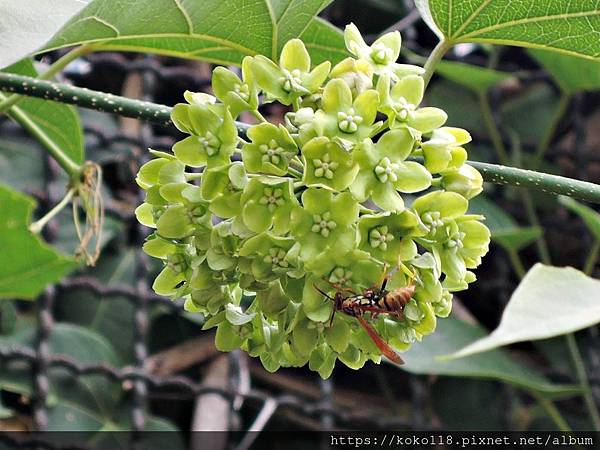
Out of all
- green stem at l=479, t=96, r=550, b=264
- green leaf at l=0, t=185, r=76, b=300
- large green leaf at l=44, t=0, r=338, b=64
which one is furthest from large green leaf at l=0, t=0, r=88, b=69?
A: green stem at l=479, t=96, r=550, b=264

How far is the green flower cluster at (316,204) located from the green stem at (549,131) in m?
1.23

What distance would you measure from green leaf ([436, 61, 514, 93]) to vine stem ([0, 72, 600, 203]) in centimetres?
102

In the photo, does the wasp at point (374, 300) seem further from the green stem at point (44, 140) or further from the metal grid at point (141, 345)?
the metal grid at point (141, 345)

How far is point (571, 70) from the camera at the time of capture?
1.59m

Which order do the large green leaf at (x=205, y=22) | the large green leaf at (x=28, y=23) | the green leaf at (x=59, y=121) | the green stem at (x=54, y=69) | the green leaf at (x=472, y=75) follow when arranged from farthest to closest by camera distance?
the green leaf at (x=472, y=75) → the green leaf at (x=59, y=121) → the green stem at (x=54, y=69) → the large green leaf at (x=205, y=22) → the large green leaf at (x=28, y=23)

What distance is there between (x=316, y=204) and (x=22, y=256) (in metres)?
0.83

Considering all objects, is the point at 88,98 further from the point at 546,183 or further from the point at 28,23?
the point at 546,183

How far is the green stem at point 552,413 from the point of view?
148cm

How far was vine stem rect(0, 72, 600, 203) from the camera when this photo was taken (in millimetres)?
567

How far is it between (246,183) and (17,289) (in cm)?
84

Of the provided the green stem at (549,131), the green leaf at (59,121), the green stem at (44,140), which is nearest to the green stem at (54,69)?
the green stem at (44,140)

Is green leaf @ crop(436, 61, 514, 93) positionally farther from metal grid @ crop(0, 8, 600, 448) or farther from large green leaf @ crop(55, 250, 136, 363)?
large green leaf @ crop(55, 250, 136, 363)

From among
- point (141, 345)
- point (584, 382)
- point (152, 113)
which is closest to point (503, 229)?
point (584, 382)

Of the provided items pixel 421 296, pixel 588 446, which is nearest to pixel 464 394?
pixel 588 446
